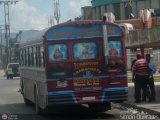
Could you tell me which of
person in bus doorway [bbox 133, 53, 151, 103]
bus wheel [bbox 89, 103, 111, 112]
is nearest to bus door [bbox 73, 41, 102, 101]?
bus wheel [bbox 89, 103, 111, 112]

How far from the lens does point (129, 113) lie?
18.0 m

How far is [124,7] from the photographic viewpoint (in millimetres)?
74312

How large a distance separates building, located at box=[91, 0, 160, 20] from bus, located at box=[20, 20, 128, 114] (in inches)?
2031

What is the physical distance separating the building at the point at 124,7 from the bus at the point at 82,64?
51.6 m

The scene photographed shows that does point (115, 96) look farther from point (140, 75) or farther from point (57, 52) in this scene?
point (140, 75)

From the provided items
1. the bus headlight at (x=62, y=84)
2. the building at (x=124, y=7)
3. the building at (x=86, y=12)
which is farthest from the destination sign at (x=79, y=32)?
the building at (x=86, y=12)

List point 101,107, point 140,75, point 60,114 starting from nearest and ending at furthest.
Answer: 1. point 101,107
2. point 60,114
3. point 140,75

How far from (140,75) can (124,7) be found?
179 ft

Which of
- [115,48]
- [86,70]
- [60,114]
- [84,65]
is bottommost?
[60,114]

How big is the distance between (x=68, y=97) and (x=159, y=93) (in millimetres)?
8795

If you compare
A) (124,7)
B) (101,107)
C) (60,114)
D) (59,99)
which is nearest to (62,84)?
(59,99)

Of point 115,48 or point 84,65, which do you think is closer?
point 84,65

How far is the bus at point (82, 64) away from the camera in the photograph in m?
16.6

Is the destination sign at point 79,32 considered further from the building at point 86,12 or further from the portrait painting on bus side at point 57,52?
the building at point 86,12
